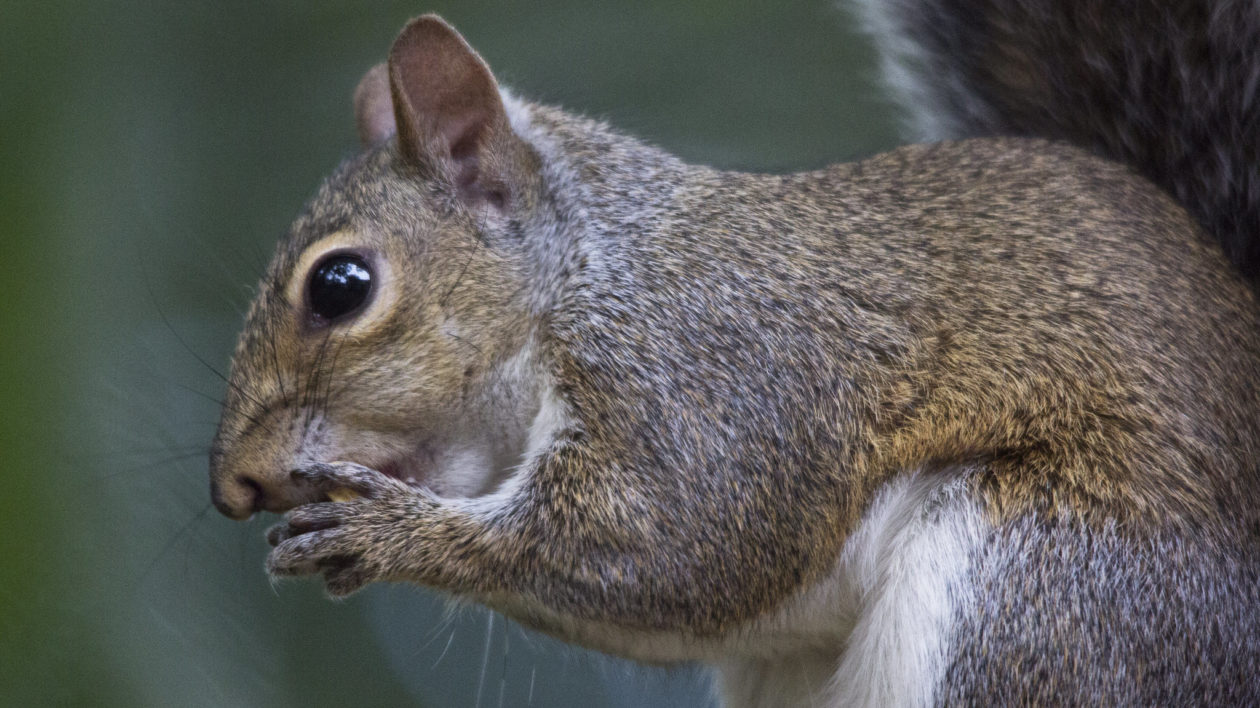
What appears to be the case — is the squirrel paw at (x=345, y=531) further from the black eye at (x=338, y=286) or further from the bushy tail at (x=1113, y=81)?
the bushy tail at (x=1113, y=81)

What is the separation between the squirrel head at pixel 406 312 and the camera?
1.26 metres

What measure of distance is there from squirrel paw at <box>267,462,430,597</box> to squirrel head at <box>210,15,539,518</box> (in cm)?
4

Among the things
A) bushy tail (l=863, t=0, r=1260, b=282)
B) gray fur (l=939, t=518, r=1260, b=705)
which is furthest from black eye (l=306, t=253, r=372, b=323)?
bushy tail (l=863, t=0, r=1260, b=282)

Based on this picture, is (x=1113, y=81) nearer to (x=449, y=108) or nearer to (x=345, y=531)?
(x=449, y=108)

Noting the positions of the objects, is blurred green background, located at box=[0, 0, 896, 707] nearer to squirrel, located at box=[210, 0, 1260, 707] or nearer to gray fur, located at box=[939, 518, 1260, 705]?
squirrel, located at box=[210, 0, 1260, 707]

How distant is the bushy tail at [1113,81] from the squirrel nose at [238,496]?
1.12m

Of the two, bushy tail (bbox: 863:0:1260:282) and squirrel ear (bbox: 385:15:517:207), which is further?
bushy tail (bbox: 863:0:1260:282)

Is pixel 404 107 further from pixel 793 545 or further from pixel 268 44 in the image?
pixel 268 44

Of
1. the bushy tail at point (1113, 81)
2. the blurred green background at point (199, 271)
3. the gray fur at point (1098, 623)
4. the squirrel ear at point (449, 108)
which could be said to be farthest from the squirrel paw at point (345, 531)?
the bushy tail at point (1113, 81)

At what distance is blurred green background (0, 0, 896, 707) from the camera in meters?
1.31

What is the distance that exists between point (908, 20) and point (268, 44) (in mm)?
1011

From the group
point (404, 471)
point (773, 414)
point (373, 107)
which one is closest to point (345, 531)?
point (404, 471)

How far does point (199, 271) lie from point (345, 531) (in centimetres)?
72

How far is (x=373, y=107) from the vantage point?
65.8 inches
